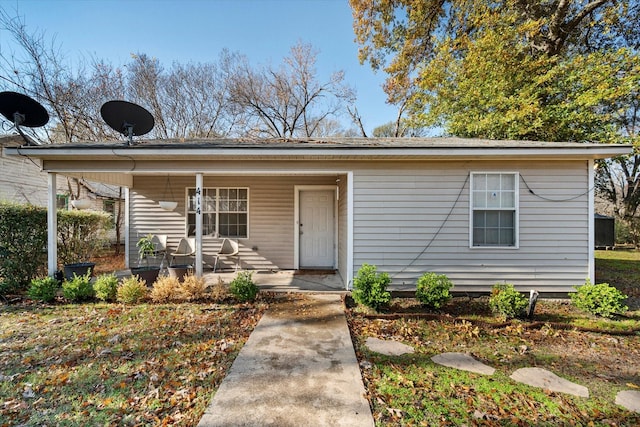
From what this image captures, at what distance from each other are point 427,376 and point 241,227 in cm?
571

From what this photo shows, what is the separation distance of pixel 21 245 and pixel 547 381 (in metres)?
8.04

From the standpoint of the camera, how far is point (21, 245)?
5.11m

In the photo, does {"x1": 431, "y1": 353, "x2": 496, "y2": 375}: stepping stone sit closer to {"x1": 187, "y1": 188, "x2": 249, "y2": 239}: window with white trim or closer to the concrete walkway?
the concrete walkway

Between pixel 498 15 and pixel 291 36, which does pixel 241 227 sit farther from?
pixel 291 36

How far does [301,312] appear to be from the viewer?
4.38 meters

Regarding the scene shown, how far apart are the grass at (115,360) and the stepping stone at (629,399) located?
11.5 feet

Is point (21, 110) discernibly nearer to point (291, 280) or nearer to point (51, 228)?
point (51, 228)

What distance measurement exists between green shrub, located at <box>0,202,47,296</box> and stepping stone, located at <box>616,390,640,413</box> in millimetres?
8448

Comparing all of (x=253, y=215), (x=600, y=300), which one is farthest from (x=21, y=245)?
(x=600, y=300)

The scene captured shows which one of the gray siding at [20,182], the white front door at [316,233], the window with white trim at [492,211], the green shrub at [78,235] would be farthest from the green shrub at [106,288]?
the gray siding at [20,182]

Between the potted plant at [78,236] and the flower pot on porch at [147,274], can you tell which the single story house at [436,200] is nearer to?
the flower pot on porch at [147,274]

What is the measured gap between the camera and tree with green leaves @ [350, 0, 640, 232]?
8594 millimetres

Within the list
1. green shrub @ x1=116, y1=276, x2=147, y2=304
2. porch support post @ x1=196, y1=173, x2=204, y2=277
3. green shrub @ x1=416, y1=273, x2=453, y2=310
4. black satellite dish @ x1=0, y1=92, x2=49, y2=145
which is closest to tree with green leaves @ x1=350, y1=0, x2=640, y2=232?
green shrub @ x1=416, y1=273, x2=453, y2=310

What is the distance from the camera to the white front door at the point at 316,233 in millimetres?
7355
